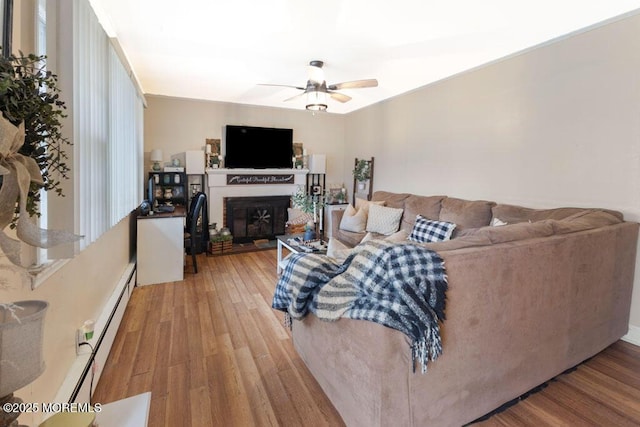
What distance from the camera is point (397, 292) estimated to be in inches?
52.9

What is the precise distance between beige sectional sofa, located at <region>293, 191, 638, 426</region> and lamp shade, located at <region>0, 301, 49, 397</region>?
1.12 meters

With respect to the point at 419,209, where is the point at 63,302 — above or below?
below

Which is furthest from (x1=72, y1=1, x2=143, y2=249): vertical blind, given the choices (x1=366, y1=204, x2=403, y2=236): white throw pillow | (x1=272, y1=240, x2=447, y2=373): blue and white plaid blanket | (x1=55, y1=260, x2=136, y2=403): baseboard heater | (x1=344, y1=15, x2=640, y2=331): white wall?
(x1=344, y1=15, x2=640, y2=331): white wall

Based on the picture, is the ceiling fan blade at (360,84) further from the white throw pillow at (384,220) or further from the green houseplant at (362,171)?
the green houseplant at (362,171)

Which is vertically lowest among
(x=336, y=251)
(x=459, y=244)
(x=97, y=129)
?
(x=336, y=251)

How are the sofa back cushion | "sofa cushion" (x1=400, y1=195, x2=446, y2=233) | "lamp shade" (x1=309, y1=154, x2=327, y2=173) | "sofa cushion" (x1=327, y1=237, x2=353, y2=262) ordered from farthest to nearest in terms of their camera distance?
"lamp shade" (x1=309, y1=154, x2=327, y2=173) < "sofa cushion" (x1=400, y1=195, x2=446, y2=233) < "sofa cushion" (x1=327, y1=237, x2=353, y2=262) < the sofa back cushion

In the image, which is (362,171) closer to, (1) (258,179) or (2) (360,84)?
(1) (258,179)

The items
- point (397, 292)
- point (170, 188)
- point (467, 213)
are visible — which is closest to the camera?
point (397, 292)

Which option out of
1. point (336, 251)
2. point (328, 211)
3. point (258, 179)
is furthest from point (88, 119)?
point (328, 211)

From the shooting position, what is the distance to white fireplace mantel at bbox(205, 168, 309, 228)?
208 inches

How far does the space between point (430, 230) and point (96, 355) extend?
3.20 metres

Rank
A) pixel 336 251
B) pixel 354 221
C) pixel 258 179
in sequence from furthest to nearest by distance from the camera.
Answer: pixel 258 179 < pixel 354 221 < pixel 336 251

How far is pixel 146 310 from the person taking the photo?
3010 mm

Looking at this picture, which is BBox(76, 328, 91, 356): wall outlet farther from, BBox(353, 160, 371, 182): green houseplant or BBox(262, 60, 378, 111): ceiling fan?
BBox(353, 160, 371, 182): green houseplant
